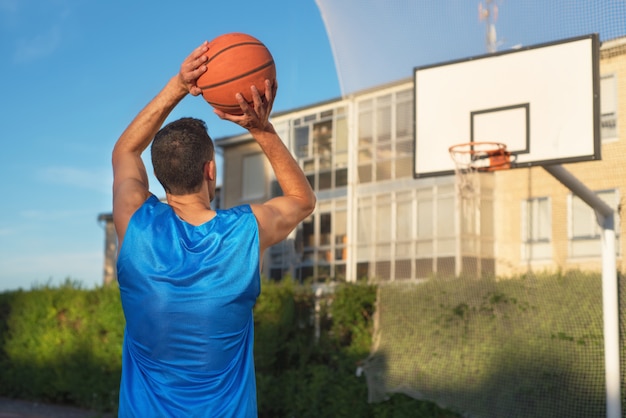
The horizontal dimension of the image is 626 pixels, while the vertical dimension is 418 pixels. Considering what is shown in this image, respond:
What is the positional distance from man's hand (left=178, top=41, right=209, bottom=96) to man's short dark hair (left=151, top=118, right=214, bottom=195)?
0.20 m

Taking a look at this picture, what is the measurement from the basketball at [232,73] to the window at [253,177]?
2554 centimetres

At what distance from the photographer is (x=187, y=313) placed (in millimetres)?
2652

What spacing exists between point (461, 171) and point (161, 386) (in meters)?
6.88

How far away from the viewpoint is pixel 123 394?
9.03 feet

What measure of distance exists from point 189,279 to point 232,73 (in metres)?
0.87

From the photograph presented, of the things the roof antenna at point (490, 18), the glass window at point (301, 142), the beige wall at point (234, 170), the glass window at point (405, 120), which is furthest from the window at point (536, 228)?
the beige wall at point (234, 170)

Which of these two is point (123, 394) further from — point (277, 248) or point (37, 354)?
point (277, 248)

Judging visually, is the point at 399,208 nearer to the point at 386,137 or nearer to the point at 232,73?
the point at 386,137

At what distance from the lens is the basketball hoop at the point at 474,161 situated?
8844 mm

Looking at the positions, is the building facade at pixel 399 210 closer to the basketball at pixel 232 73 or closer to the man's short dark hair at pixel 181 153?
the basketball at pixel 232 73

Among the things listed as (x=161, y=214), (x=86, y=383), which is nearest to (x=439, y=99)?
(x=161, y=214)

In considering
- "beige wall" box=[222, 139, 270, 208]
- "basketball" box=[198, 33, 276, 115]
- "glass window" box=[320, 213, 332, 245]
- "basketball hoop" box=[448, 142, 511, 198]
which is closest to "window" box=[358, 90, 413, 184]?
"glass window" box=[320, 213, 332, 245]

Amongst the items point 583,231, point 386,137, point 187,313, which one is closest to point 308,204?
point 187,313

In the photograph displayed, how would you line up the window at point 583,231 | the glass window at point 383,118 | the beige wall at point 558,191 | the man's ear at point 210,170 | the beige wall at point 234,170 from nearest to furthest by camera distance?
1. the man's ear at point 210,170
2. the beige wall at point 558,191
3. the glass window at point 383,118
4. the window at point 583,231
5. the beige wall at point 234,170
